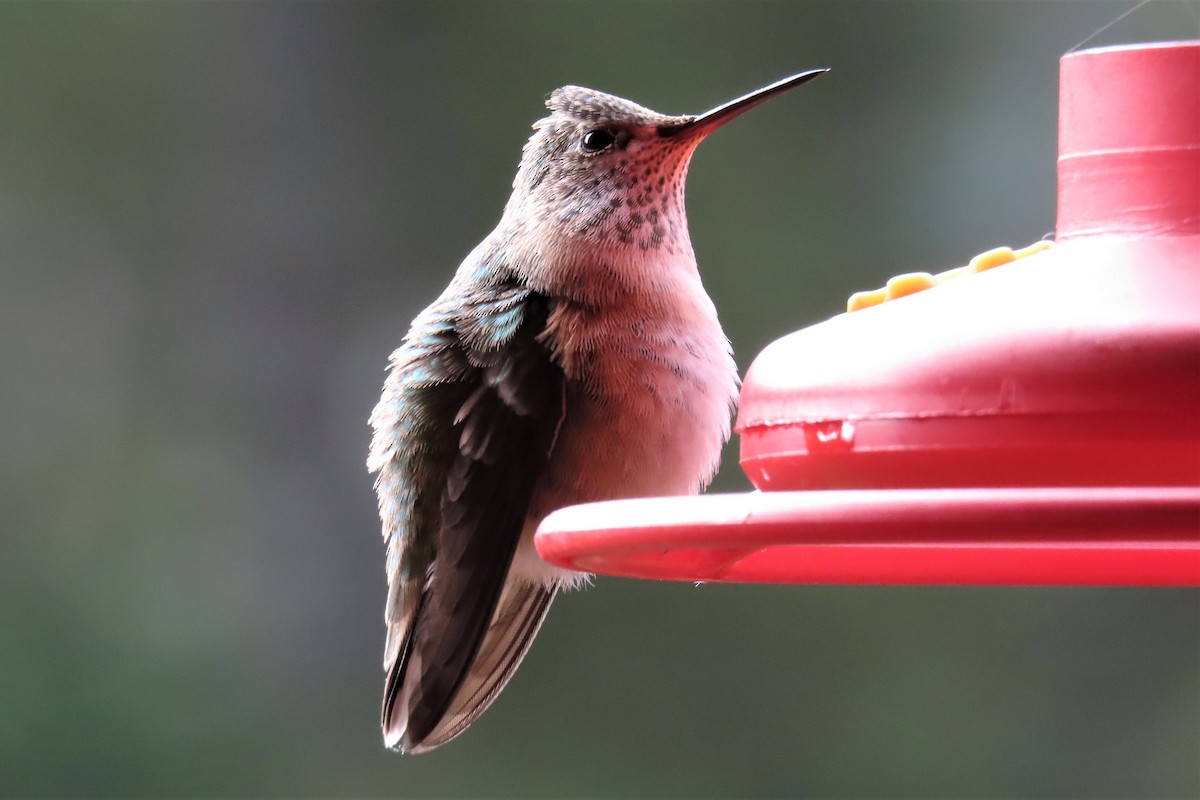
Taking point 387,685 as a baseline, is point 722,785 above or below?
below

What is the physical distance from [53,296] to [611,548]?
252 inches

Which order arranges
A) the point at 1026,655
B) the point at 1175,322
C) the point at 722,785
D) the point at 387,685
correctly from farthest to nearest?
the point at 1026,655
the point at 722,785
the point at 387,685
the point at 1175,322

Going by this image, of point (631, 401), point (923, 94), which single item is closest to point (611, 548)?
point (631, 401)

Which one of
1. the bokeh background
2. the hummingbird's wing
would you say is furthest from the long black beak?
the bokeh background

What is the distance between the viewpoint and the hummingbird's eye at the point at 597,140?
106 inches

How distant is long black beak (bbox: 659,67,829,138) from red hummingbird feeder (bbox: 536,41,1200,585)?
17.4 inches

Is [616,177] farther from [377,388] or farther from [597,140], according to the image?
[377,388]

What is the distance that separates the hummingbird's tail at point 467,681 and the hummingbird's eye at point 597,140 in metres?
0.76

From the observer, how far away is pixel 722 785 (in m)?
6.78

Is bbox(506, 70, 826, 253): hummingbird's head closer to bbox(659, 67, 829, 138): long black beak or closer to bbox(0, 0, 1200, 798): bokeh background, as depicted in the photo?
bbox(659, 67, 829, 138): long black beak

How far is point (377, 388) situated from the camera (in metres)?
7.21

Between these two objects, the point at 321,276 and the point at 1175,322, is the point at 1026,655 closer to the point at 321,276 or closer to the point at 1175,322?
the point at 321,276

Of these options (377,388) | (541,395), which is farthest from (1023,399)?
(377,388)

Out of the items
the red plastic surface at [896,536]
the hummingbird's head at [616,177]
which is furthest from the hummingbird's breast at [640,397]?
the red plastic surface at [896,536]
